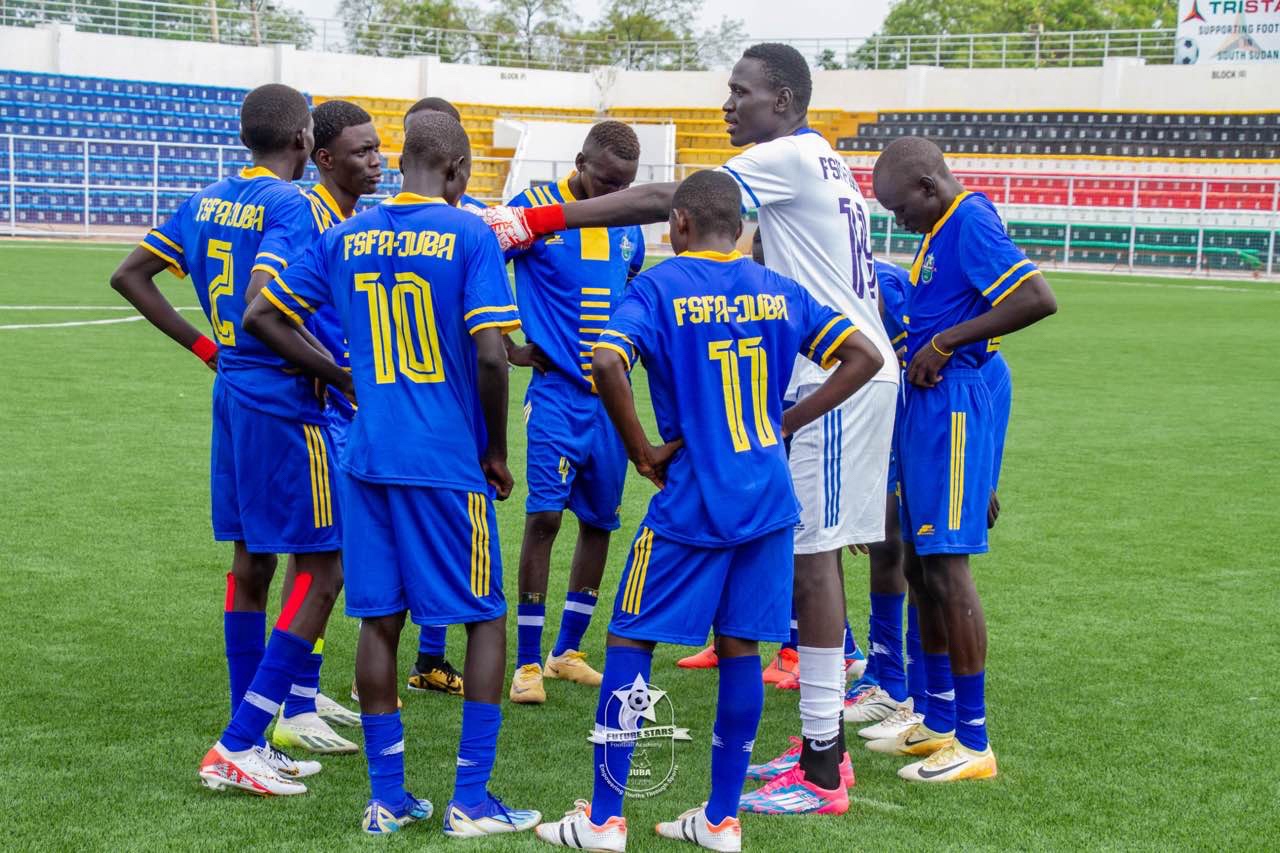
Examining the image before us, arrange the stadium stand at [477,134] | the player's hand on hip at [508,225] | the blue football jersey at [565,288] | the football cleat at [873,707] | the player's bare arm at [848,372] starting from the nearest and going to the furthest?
1. the player's bare arm at [848,372]
2. the player's hand on hip at [508,225]
3. the football cleat at [873,707]
4. the blue football jersey at [565,288]
5. the stadium stand at [477,134]

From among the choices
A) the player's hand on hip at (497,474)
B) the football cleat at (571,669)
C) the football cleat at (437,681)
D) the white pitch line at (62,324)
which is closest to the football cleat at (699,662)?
the football cleat at (571,669)

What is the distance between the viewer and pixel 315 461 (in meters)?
Result: 4.64

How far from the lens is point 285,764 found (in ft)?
14.7

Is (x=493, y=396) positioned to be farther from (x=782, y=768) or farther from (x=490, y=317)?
(x=782, y=768)

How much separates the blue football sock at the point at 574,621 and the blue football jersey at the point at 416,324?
184 cm

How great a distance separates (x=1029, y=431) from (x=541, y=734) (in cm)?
778

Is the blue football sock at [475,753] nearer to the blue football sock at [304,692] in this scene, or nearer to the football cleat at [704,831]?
the football cleat at [704,831]

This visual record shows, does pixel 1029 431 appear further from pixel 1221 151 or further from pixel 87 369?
pixel 1221 151

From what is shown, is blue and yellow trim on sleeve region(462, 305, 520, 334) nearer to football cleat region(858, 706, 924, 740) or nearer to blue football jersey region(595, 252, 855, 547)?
blue football jersey region(595, 252, 855, 547)

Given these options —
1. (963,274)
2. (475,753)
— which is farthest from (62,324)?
(963,274)

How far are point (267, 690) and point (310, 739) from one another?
18.4 inches

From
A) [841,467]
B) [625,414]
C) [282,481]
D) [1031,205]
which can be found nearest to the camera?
[625,414]

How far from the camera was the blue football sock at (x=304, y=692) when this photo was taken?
16.1 ft

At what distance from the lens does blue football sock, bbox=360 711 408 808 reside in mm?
4012
